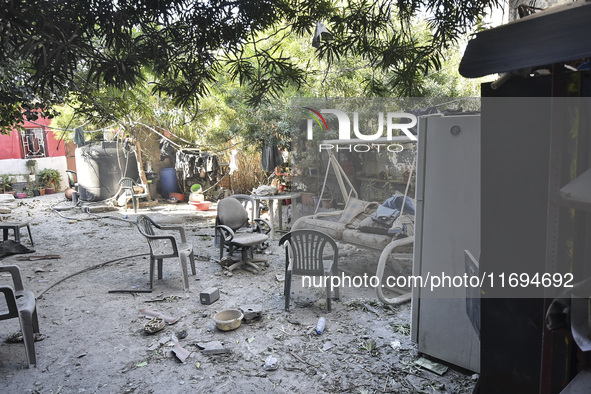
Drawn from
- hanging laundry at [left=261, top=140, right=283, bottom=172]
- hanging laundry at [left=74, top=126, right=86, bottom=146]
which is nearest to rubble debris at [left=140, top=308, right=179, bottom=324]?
hanging laundry at [left=261, top=140, right=283, bottom=172]

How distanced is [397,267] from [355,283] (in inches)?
27.0

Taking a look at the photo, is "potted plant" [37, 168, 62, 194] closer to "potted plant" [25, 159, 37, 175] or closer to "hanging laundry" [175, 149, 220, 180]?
"potted plant" [25, 159, 37, 175]

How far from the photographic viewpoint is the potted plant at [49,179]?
1680cm

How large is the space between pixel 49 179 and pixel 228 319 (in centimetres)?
1647

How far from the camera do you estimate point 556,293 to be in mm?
1582

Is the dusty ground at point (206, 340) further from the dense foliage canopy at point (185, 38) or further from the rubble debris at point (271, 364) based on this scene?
the dense foliage canopy at point (185, 38)

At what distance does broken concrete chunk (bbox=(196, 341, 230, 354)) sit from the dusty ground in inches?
2.1

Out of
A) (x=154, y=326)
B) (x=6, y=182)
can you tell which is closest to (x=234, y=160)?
(x=154, y=326)

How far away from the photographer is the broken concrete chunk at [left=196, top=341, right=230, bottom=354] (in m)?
3.69

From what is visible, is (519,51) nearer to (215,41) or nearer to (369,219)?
(215,41)

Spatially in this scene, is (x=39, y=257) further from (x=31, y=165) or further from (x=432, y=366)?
(x=31, y=165)

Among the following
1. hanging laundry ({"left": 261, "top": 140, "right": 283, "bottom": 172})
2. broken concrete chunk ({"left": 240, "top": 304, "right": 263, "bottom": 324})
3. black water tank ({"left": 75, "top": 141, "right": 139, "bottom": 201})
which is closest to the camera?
broken concrete chunk ({"left": 240, "top": 304, "right": 263, "bottom": 324})

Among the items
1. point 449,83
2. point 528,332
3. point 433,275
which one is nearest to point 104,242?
point 433,275

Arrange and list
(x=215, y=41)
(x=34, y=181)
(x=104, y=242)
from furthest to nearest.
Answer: (x=34, y=181), (x=104, y=242), (x=215, y=41)
